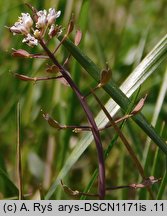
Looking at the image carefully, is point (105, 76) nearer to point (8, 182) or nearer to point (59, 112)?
point (8, 182)

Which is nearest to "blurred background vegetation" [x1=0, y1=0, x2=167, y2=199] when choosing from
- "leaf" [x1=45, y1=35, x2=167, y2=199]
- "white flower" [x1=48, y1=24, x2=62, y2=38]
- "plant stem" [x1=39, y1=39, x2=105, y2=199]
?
"leaf" [x1=45, y1=35, x2=167, y2=199]

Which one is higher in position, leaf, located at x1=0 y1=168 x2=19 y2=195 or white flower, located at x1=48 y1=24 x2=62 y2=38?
white flower, located at x1=48 y1=24 x2=62 y2=38

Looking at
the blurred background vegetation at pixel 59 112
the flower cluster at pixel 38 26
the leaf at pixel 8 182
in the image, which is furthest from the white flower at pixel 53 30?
the blurred background vegetation at pixel 59 112

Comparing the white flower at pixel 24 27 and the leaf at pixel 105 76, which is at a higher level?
the white flower at pixel 24 27

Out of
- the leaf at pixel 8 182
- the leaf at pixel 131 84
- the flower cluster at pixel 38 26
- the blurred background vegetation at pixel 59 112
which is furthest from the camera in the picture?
the blurred background vegetation at pixel 59 112

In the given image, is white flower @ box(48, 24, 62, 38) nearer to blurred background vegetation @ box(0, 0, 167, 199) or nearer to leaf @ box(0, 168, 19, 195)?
leaf @ box(0, 168, 19, 195)

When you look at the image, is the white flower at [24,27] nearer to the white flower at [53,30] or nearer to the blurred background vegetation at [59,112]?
the white flower at [53,30]

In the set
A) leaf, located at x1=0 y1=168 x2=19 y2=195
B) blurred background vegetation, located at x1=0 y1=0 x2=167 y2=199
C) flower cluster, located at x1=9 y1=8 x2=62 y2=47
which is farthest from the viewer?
blurred background vegetation, located at x1=0 y1=0 x2=167 y2=199

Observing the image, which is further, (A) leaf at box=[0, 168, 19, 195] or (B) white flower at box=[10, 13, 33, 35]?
(A) leaf at box=[0, 168, 19, 195]

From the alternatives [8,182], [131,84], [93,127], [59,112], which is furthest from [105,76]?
[59,112]

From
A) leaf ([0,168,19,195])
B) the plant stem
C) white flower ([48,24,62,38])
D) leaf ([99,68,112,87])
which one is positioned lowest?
leaf ([0,168,19,195])

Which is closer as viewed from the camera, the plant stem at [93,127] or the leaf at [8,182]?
the plant stem at [93,127]

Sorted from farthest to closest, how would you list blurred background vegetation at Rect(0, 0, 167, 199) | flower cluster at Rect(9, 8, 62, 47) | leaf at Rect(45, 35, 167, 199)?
blurred background vegetation at Rect(0, 0, 167, 199)
leaf at Rect(45, 35, 167, 199)
flower cluster at Rect(9, 8, 62, 47)
